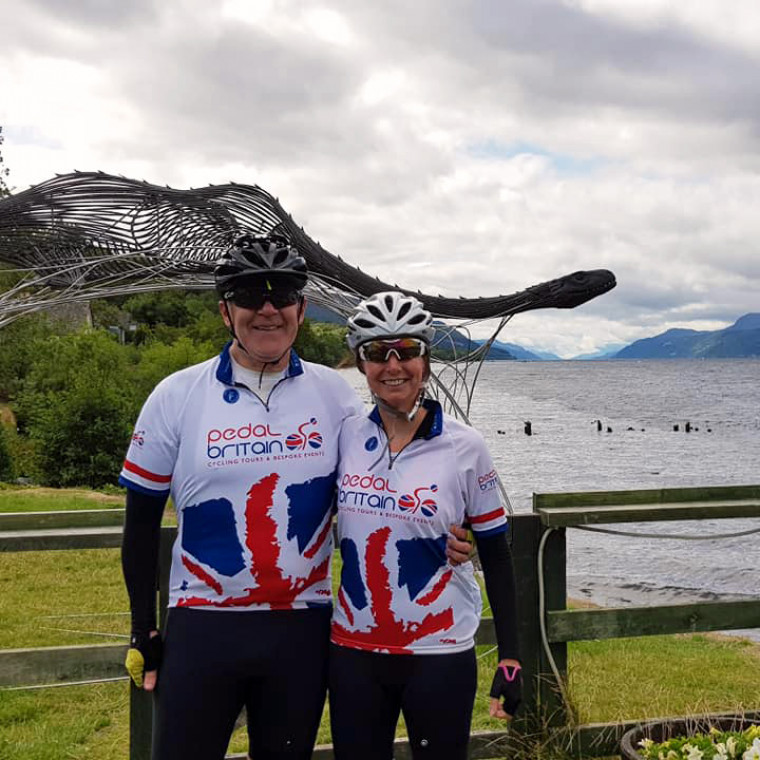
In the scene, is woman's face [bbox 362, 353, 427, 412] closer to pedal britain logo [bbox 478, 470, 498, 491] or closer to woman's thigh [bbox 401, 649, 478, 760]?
pedal britain logo [bbox 478, 470, 498, 491]

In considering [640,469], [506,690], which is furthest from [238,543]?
[640,469]

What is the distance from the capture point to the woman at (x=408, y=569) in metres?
2.66

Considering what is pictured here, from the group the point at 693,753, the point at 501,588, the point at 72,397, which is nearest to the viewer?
the point at 501,588

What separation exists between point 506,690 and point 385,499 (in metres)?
0.73

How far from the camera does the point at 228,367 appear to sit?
2797 mm

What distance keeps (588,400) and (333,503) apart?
8011cm

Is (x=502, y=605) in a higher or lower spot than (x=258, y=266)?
lower

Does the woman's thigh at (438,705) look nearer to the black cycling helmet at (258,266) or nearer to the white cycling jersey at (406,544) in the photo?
the white cycling jersey at (406,544)

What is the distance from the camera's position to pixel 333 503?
283 centimetres

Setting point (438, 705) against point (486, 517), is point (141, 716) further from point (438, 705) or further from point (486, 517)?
point (486, 517)

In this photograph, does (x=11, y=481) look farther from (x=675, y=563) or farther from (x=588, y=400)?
(x=588, y=400)

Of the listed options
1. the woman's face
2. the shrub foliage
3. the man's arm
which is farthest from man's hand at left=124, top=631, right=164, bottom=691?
the shrub foliage

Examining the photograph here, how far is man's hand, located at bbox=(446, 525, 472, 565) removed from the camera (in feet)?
8.89

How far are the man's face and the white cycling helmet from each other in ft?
0.73
